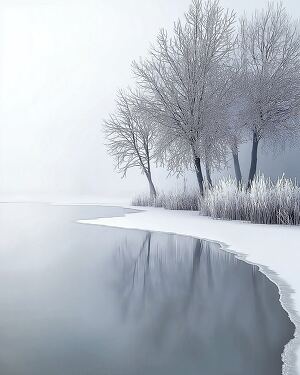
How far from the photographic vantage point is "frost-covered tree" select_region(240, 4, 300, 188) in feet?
74.7

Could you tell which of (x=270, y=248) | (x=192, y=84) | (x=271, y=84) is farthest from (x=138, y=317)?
(x=271, y=84)

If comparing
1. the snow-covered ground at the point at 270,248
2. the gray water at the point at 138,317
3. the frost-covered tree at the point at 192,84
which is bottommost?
the gray water at the point at 138,317

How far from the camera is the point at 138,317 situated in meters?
3.81

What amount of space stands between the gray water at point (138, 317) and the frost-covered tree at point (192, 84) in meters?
12.7

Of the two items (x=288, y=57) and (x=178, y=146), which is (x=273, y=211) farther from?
(x=288, y=57)

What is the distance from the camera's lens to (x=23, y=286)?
5090 millimetres

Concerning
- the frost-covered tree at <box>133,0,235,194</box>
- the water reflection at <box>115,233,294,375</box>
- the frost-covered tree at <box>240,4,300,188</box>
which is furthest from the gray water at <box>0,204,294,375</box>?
the frost-covered tree at <box>240,4,300,188</box>

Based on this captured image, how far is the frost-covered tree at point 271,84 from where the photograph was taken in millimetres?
22766

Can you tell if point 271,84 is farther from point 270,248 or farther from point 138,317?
point 138,317

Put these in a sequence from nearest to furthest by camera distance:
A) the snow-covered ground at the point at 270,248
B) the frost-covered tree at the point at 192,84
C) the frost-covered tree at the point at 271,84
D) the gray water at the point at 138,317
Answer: the gray water at the point at 138,317
the snow-covered ground at the point at 270,248
the frost-covered tree at the point at 192,84
the frost-covered tree at the point at 271,84

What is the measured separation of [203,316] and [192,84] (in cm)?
1646

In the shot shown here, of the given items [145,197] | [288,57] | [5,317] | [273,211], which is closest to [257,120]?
[288,57]

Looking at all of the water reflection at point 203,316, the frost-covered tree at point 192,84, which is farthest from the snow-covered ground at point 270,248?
the frost-covered tree at point 192,84

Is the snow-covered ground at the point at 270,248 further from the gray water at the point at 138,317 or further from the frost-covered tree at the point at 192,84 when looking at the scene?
the frost-covered tree at the point at 192,84
